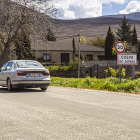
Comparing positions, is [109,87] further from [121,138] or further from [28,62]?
[121,138]

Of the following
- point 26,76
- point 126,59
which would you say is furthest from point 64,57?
point 26,76

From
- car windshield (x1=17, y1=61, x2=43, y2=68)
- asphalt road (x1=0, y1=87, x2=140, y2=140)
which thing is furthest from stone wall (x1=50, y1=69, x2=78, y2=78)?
asphalt road (x1=0, y1=87, x2=140, y2=140)

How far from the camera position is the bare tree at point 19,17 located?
78.1 ft

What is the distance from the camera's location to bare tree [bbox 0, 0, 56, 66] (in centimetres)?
2381

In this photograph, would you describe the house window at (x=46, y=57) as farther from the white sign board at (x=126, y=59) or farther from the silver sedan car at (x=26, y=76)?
the silver sedan car at (x=26, y=76)

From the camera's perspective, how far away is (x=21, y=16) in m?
24.6

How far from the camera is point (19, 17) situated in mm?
23797

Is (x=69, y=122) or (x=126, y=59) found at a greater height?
(x=126, y=59)

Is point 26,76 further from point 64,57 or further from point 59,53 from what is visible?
point 64,57

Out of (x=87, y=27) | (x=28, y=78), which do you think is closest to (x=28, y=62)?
(x=28, y=78)

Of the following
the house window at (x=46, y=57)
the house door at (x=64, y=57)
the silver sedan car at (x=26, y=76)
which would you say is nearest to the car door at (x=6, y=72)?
the silver sedan car at (x=26, y=76)

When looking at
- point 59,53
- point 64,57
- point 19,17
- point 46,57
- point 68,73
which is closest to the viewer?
point 19,17

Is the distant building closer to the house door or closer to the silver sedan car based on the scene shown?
the house door

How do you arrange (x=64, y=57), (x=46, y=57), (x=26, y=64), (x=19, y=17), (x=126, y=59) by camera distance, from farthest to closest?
(x=64, y=57), (x=46, y=57), (x=19, y=17), (x=126, y=59), (x=26, y=64)
